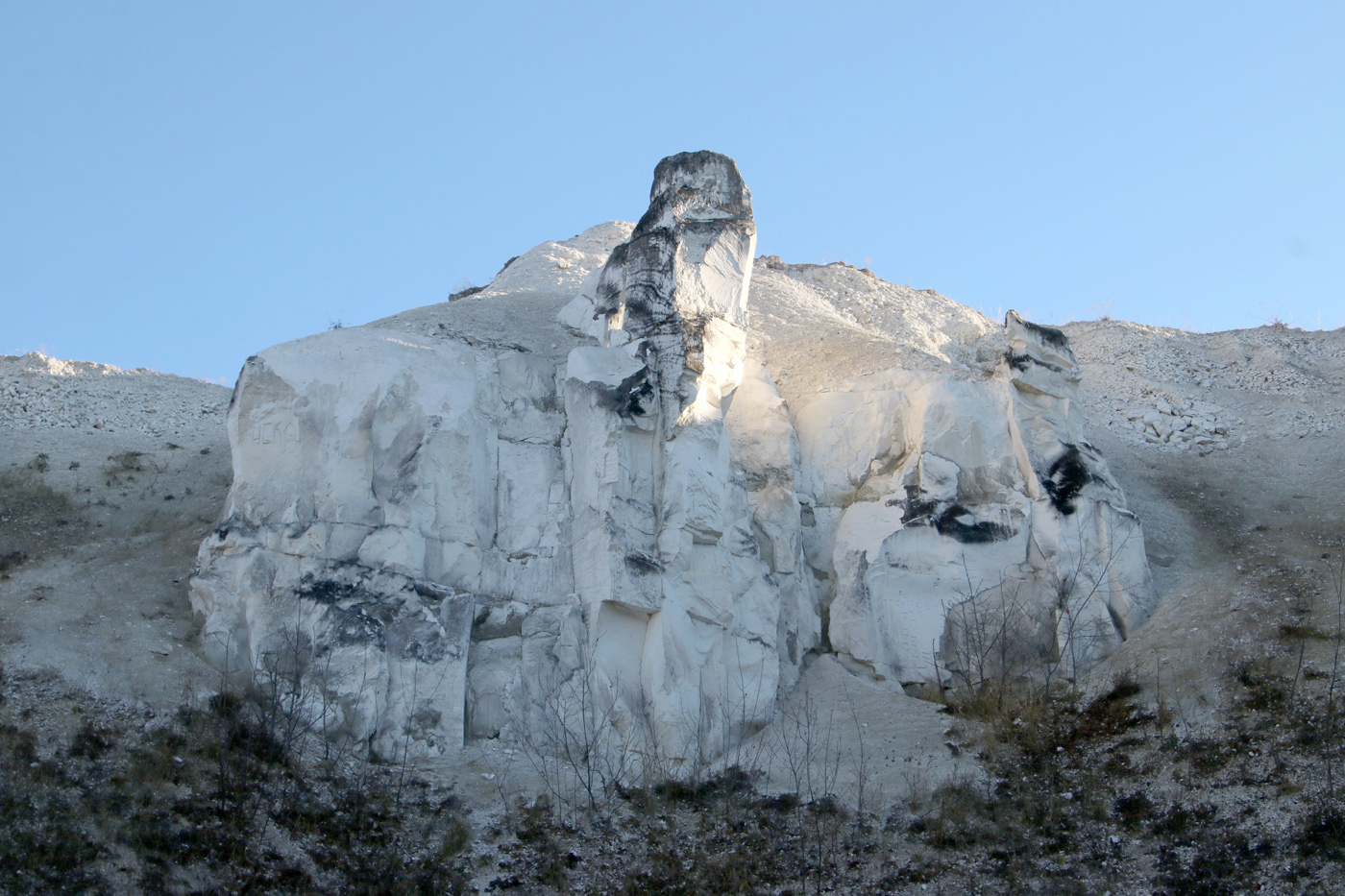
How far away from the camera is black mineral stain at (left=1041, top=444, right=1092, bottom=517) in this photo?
66.2 ft

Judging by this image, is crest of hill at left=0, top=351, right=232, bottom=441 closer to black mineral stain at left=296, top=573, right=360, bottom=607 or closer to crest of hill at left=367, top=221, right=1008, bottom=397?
crest of hill at left=367, top=221, right=1008, bottom=397

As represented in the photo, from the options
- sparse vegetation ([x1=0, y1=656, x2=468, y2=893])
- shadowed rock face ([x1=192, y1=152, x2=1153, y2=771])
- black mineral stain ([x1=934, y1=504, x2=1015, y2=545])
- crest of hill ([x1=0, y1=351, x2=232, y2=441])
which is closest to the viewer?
sparse vegetation ([x1=0, y1=656, x2=468, y2=893])

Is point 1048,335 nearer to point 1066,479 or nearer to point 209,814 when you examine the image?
point 1066,479

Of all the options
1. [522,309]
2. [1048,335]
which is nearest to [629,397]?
[522,309]

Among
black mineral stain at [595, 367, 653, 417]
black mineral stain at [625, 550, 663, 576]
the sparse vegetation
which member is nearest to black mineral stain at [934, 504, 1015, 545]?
black mineral stain at [625, 550, 663, 576]

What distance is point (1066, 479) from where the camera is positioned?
20.5 metres

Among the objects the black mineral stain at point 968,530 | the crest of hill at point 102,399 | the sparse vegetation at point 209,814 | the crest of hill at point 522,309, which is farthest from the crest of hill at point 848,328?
the crest of hill at point 102,399

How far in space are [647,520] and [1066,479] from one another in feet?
23.8

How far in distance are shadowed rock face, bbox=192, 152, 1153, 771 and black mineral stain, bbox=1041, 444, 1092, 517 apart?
45 millimetres

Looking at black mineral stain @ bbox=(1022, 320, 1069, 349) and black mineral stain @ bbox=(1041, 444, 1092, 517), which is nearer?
black mineral stain @ bbox=(1041, 444, 1092, 517)

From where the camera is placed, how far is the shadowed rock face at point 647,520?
56.3ft

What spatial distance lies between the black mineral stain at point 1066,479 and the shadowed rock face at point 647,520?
0.15ft

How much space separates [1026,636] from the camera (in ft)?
63.3

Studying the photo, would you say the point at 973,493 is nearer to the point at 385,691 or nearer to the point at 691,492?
the point at 691,492
